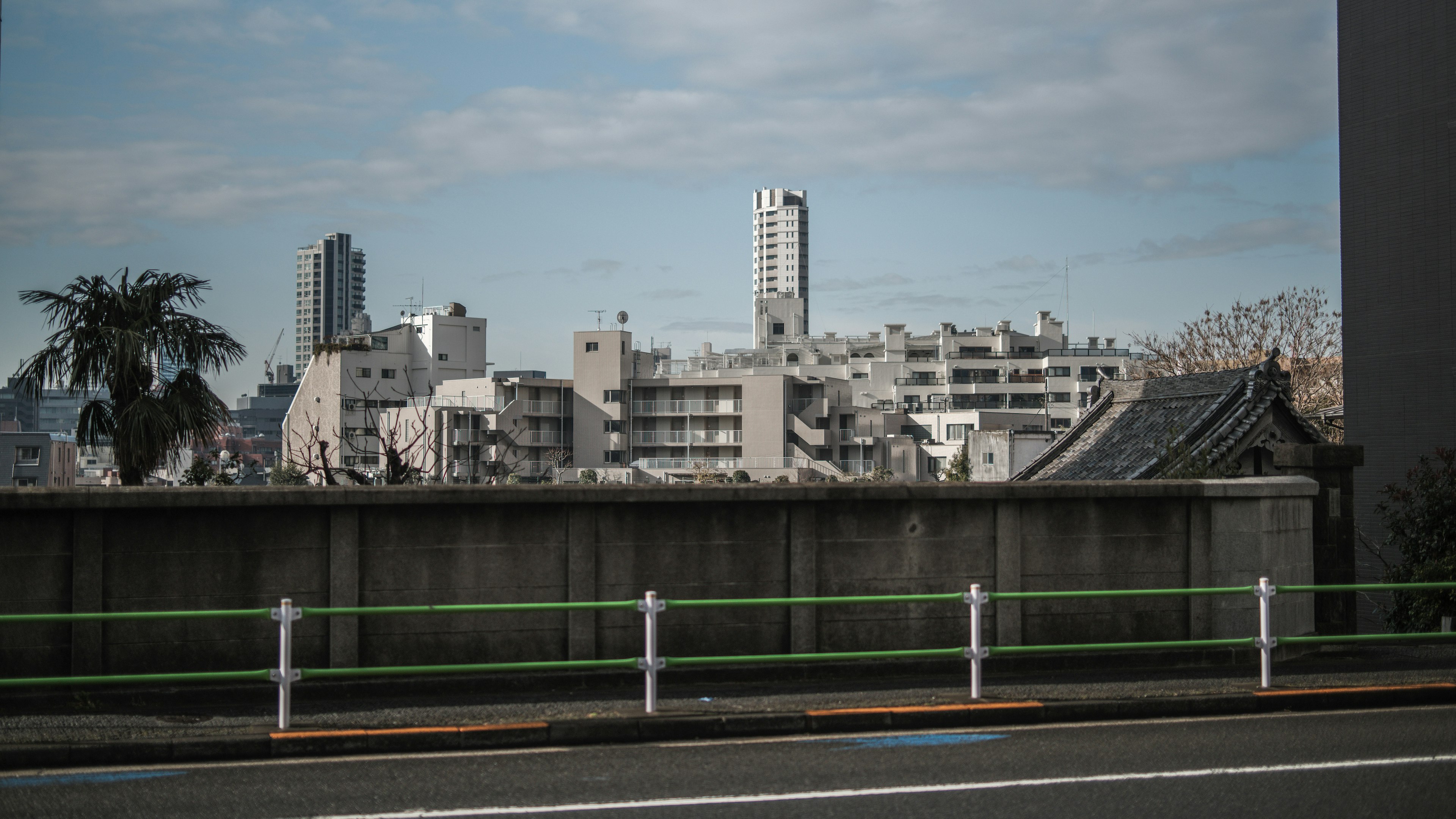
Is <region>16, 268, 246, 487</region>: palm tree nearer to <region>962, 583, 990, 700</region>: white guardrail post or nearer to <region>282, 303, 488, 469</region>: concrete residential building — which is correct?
<region>962, 583, 990, 700</region>: white guardrail post

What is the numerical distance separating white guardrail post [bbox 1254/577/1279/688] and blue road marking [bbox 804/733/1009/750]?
275 cm

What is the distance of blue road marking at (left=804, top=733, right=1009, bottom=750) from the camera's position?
8.83 metres

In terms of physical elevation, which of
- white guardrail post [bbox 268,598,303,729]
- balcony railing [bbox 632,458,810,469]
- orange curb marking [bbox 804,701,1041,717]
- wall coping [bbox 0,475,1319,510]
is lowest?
orange curb marking [bbox 804,701,1041,717]

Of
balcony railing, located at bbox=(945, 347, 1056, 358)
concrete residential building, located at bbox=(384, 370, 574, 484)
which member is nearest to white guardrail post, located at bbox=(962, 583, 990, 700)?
concrete residential building, located at bbox=(384, 370, 574, 484)

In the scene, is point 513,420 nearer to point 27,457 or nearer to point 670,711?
point 27,457

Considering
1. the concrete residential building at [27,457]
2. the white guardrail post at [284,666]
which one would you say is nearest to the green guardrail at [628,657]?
the white guardrail post at [284,666]

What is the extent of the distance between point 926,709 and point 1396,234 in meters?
18.1

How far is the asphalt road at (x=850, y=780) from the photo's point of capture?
23.2 ft

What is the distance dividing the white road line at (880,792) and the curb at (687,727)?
1695 mm

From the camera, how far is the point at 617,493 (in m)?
10.6

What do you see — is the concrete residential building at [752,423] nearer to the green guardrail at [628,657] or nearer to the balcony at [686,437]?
the balcony at [686,437]

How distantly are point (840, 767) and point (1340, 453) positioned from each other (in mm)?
8947

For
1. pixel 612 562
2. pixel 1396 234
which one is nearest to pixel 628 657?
pixel 612 562

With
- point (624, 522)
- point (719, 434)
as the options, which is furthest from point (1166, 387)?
point (719, 434)
